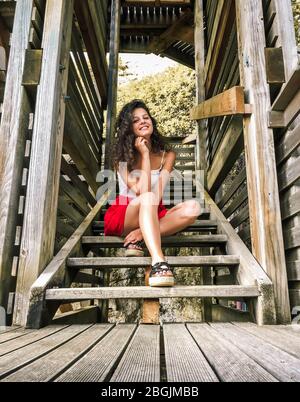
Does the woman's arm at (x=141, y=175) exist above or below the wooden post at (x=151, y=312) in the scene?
above

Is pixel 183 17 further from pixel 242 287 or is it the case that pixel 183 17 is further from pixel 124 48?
pixel 242 287

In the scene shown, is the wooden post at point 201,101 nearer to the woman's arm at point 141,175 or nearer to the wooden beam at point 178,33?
the wooden beam at point 178,33

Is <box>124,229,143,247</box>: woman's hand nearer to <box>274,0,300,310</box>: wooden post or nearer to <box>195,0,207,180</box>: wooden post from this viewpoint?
<box>274,0,300,310</box>: wooden post

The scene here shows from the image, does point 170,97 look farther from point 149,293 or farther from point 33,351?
point 33,351

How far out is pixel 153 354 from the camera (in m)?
0.97

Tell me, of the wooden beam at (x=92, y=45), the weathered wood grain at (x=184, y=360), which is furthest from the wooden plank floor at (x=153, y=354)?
the wooden beam at (x=92, y=45)

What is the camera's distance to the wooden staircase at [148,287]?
5.23 feet

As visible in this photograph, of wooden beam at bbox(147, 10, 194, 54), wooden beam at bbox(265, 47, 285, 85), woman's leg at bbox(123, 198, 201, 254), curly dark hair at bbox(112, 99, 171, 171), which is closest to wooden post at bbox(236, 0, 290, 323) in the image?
wooden beam at bbox(265, 47, 285, 85)

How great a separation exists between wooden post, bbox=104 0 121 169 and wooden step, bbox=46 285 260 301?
2.47 m

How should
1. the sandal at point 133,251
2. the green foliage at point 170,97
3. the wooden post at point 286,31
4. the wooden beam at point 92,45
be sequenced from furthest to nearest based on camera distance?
the green foliage at point 170,97, the wooden beam at point 92,45, the sandal at point 133,251, the wooden post at point 286,31

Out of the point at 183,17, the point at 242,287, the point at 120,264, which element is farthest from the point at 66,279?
the point at 183,17
